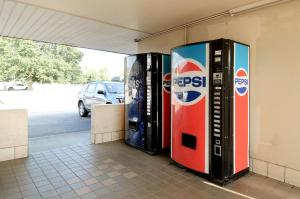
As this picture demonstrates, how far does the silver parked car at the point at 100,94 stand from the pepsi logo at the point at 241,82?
429 centimetres

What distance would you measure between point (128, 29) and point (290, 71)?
3.14 metres

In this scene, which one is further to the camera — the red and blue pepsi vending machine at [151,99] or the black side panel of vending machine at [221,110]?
the red and blue pepsi vending machine at [151,99]

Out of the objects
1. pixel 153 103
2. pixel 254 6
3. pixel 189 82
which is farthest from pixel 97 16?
pixel 254 6

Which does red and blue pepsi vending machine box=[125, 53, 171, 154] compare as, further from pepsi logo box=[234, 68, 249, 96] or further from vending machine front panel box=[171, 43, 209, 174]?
pepsi logo box=[234, 68, 249, 96]

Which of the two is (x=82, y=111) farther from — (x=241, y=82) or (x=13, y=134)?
(x=241, y=82)

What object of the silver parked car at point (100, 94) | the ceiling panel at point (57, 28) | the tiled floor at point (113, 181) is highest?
the ceiling panel at point (57, 28)

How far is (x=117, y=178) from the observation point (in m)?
3.03

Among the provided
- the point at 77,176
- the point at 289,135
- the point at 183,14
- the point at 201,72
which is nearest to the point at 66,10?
the point at 183,14

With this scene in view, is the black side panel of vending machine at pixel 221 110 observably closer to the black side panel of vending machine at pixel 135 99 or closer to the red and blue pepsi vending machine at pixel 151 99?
the red and blue pepsi vending machine at pixel 151 99

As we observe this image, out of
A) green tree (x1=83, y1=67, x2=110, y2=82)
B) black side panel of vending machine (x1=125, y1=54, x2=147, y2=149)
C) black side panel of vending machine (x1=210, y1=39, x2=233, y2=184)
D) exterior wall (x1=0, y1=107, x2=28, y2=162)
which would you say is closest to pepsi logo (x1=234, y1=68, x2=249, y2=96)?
black side panel of vending machine (x1=210, y1=39, x2=233, y2=184)

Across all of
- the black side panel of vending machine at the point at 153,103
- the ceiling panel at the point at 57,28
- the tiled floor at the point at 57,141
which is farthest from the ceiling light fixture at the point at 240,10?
the tiled floor at the point at 57,141

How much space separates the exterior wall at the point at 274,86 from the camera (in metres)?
2.78

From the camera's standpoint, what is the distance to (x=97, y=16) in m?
3.77

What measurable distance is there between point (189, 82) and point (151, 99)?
1.11m
